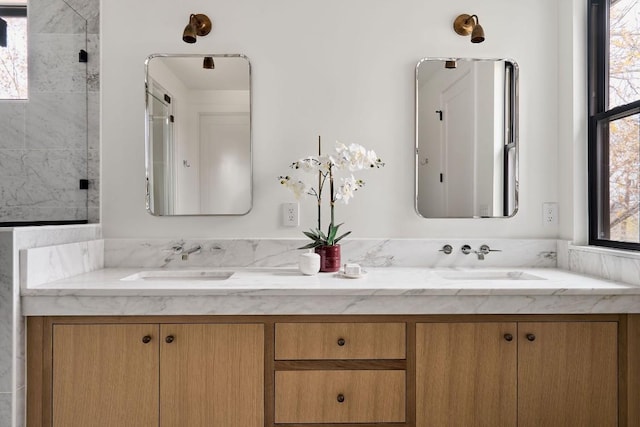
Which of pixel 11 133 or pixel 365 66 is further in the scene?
pixel 365 66

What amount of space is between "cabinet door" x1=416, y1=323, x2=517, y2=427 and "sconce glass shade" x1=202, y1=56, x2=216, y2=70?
1622 mm

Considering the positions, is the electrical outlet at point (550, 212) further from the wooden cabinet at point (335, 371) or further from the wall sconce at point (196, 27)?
the wall sconce at point (196, 27)

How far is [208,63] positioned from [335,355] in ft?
5.15

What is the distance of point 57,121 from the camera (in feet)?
6.57

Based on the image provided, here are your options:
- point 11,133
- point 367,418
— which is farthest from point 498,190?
point 11,133

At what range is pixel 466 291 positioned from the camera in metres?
1.51

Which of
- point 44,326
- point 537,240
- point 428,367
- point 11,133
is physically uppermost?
point 11,133

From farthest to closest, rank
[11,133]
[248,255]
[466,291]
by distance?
[248,255], [11,133], [466,291]

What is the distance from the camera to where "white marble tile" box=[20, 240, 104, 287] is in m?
1.50

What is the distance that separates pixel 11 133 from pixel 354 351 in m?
1.90

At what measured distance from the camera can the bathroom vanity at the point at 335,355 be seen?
Answer: 1509 millimetres

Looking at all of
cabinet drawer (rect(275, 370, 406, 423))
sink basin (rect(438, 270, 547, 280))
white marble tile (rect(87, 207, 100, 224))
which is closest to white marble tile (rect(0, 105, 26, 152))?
white marble tile (rect(87, 207, 100, 224))

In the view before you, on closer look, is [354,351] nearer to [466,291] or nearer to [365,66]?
[466,291]

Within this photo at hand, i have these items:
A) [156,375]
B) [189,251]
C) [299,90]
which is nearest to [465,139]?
[299,90]
